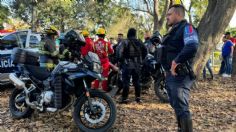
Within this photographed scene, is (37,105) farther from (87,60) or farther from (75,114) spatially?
(87,60)

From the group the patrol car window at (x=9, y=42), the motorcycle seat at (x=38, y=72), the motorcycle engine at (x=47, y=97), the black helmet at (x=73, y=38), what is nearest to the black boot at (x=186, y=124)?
the black helmet at (x=73, y=38)

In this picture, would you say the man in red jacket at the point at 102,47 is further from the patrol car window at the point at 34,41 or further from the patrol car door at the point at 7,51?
the patrol car window at the point at 34,41

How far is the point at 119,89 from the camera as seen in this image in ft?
30.9

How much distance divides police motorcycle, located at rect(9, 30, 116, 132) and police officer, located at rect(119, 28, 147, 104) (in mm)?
2063

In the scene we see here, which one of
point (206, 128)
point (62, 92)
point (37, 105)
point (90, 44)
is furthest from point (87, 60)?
point (90, 44)

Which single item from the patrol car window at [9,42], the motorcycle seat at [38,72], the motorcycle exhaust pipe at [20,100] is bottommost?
the motorcycle exhaust pipe at [20,100]

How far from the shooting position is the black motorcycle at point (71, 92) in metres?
5.67

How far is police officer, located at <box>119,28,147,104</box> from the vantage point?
8.02 meters

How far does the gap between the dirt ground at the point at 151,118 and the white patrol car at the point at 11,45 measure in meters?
1.27

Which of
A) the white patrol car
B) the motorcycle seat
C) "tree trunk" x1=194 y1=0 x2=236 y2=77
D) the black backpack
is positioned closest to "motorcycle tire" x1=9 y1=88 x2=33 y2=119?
the motorcycle seat

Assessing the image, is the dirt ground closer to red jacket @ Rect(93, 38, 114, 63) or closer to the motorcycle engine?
the motorcycle engine

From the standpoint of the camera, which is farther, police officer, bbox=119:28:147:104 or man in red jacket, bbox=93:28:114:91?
man in red jacket, bbox=93:28:114:91

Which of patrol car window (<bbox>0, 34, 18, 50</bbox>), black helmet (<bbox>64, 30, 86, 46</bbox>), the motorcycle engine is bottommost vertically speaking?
the motorcycle engine

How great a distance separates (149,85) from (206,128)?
3.43m
